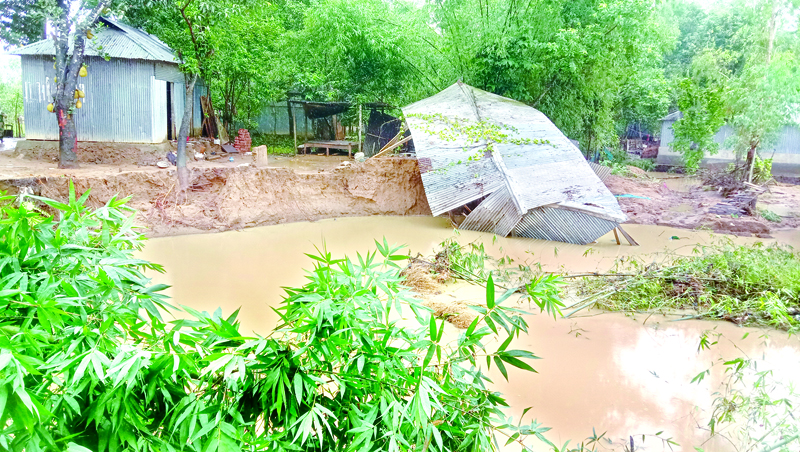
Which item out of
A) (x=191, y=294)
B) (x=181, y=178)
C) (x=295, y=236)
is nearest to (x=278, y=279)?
(x=191, y=294)

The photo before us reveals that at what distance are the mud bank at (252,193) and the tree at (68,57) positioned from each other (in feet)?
7.21

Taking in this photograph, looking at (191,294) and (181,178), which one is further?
(181,178)

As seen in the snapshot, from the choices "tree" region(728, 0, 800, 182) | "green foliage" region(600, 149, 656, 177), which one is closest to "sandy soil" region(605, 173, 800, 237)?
"green foliage" region(600, 149, 656, 177)

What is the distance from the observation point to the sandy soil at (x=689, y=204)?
10.4 m

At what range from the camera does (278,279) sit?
7.02 meters

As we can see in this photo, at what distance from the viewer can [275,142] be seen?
1739cm

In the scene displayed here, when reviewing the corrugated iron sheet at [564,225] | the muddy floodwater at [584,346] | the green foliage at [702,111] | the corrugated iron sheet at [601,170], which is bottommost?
the muddy floodwater at [584,346]

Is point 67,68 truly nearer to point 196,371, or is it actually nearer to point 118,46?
point 118,46

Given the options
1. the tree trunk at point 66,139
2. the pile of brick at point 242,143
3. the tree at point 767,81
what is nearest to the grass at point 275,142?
the pile of brick at point 242,143

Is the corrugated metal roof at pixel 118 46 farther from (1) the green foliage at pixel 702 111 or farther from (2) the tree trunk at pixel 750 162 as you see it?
(2) the tree trunk at pixel 750 162

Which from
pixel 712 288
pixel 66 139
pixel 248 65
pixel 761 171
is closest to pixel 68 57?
pixel 66 139

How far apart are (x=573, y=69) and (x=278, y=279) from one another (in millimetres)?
8800

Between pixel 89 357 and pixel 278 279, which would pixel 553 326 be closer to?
pixel 278 279

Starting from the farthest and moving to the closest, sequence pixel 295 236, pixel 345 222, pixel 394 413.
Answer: pixel 345 222 < pixel 295 236 < pixel 394 413
